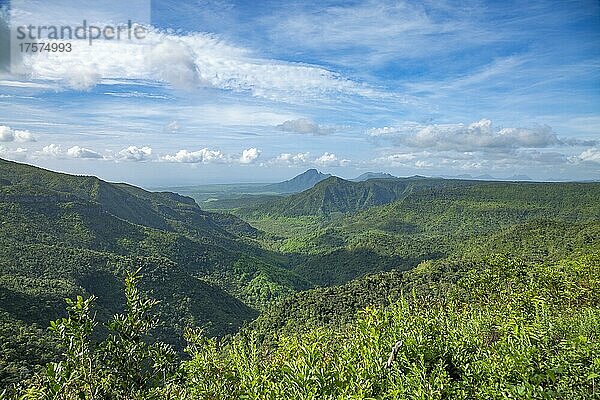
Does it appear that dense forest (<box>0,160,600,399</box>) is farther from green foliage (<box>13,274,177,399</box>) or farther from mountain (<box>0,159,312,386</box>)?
mountain (<box>0,159,312,386</box>)

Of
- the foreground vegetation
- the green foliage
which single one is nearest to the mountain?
the foreground vegetation

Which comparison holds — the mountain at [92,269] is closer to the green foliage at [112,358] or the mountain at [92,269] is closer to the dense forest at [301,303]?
the dense forest at [301,303]

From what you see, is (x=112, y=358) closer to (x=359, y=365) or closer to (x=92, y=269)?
(x=359, y=365)

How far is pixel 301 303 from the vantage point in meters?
63.0

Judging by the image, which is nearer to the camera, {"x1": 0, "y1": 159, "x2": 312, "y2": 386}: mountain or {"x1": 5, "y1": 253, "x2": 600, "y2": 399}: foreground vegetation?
{"x1": 5, "y1": 253, "x2": 600, "y2": 399}: foreground vegetation

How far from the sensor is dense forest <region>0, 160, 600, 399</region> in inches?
315

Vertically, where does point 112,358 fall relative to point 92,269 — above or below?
above

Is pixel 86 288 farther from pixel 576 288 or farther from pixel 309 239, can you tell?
pixel 309 239

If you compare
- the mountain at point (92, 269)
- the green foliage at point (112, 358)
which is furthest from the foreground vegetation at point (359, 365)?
the mountain at point (92, 269)

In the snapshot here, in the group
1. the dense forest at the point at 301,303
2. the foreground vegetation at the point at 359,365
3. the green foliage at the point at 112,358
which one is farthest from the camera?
the dense forest at the point at 301,303

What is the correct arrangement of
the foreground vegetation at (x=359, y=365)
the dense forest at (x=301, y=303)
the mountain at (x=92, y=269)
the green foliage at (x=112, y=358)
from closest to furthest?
the green foliage at (x=112, y=358) < the foreground vegetation at (x=359, y=365) < the dense forest at (x=301, y=303) < the mountain at (x=92, y=269)

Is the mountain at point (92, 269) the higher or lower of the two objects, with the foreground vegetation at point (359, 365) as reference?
lower

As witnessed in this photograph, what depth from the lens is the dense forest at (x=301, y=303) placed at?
8.00 m

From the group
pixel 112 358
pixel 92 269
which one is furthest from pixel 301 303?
pixel 112 358
